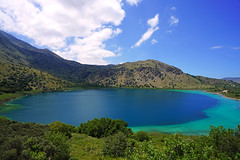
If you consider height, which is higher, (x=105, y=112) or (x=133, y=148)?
(x=133, y=148)

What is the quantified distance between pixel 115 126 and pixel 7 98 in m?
122

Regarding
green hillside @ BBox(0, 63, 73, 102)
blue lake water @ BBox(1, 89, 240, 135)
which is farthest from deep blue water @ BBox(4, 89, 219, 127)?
green hillside @ BBox(0, 63, 73, 102)

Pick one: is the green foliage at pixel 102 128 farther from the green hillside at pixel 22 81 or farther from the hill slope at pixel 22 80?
the hill slope at pixel 22 80

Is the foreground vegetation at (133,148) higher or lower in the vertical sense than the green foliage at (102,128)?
higher

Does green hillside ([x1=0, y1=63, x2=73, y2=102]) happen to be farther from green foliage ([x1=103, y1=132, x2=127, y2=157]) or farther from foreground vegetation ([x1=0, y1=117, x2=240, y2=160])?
green foliage ([x1=103, y1=132, x2=127, y2=157])

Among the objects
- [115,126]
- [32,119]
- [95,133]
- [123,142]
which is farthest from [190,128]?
[32,119]

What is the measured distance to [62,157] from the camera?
14.1m

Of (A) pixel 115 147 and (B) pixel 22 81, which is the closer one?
(A) pixel 115 147

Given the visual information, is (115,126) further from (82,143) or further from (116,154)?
(116,154)

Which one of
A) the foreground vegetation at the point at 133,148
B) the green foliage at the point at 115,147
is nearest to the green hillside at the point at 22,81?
the foreground vegetation at the point at 133,148

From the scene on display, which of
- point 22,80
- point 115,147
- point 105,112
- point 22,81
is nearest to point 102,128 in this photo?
point 115,147

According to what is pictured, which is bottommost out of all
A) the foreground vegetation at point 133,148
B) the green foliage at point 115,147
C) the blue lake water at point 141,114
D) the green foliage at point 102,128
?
the blue lake water at point 141,114

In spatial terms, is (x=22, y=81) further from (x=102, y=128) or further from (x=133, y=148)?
(x=133, y=148)

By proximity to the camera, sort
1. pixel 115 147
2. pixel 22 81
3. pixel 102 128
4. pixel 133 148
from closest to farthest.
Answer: pixel 133 148 < pixel 115 147 < pixel 102 128 < pixel 22 81
